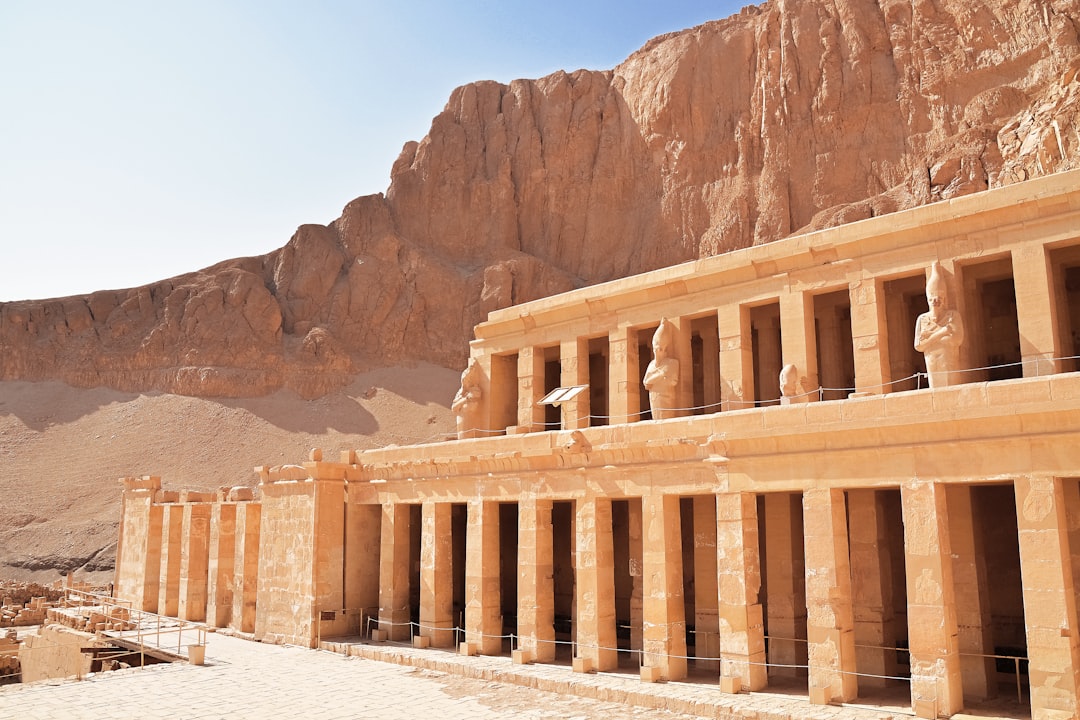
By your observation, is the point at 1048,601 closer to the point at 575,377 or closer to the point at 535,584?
the point at 535,584

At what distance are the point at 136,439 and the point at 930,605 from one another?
49111 millimetres

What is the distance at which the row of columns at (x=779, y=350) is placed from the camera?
1545 centimetres

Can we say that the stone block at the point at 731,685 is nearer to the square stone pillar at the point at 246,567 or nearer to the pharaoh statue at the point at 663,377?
the pharaoh statue at the point at 663,377

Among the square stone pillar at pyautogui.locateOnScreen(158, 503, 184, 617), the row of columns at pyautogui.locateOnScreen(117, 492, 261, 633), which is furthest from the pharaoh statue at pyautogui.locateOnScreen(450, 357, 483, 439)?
the square stone pillar at pyautogui.locateOnScreen(158, 503, 184, 617)

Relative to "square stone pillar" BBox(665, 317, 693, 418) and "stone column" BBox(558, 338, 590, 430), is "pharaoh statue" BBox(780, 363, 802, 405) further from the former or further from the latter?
"stone column" BBox(558, 338, 590, 430)

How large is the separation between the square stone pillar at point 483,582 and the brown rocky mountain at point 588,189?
3218 centimetres

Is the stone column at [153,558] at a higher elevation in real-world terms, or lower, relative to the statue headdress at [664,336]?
lower

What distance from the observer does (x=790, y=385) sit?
17766 millimetres

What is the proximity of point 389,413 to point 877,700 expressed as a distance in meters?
42.5

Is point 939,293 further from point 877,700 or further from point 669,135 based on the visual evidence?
point 669,135

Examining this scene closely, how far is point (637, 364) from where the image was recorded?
850 inches

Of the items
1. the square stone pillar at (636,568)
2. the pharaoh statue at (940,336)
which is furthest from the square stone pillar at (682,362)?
the pharaoh statue at (940,336)

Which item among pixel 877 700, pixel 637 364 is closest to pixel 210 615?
pixel 637 364

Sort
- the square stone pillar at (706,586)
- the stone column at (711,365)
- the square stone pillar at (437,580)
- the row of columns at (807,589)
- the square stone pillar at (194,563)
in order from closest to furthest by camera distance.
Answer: the row of columns at (807,589) → the square stone pillar at (706,586) → the square stone pillar at (437,580) → the stone column at (711,365) → the square stone pillar at (194,563)
